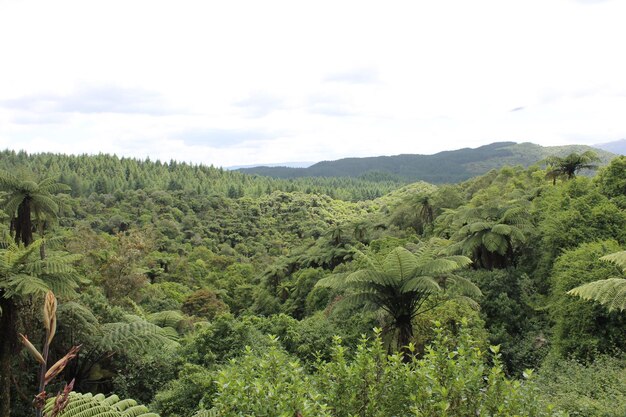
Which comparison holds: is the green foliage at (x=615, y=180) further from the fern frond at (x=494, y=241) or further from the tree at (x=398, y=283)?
the tree at (x=398, y=283)

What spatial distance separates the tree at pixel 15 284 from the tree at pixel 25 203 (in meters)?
4.26

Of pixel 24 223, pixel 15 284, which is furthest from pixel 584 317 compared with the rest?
pixel 24 223

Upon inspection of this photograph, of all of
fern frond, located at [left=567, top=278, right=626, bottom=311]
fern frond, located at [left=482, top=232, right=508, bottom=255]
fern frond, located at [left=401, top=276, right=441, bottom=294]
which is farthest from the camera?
fern frond, located at [left=482, top=232, right=508, bottom=255]

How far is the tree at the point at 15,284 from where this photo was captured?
5949 mm

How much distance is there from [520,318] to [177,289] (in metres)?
22.6

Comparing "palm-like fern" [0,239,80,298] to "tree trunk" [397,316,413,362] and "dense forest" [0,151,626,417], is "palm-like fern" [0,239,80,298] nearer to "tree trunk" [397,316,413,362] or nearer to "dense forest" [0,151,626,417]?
"dense forest" [0,151,626,417]

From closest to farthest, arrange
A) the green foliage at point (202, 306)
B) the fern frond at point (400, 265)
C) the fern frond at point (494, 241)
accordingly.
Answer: the fern frond at point (400, 265)
the fern frond at point (494, 241)
the green foliage at point (202, 306)

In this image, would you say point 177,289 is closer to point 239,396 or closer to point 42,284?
point 42,284

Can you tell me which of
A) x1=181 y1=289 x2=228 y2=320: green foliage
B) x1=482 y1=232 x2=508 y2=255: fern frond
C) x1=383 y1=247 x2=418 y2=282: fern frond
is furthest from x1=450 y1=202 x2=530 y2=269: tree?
x1=181 y1=289 x2=228 y2=320: green foliage

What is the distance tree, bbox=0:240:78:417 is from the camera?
595 cm

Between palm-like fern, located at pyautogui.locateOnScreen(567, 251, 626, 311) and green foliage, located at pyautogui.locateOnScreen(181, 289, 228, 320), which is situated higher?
palm-like fern, located at pyautogui.locateOnScreen(567, 251, 626, 311)

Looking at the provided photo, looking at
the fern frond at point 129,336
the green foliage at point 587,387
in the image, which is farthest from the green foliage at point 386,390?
the fern frond at point 129,336

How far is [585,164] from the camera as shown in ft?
57.4

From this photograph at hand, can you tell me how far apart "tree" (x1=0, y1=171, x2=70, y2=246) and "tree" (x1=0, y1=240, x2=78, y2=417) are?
4.26 meters
